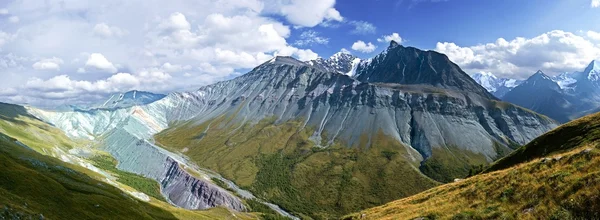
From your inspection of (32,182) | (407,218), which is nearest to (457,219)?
(407,218)

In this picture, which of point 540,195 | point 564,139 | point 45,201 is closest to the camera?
point 540,195

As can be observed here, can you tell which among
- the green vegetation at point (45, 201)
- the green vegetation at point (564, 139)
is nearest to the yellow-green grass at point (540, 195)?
the green vegetation at point (564, 139)

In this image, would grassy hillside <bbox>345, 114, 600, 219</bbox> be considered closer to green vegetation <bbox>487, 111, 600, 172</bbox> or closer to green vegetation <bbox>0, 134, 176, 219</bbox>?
green vegetation <bbox>487, 111, 600, 172</bbox>

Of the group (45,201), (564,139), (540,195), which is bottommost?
(45,201)

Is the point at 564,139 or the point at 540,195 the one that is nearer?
the point at 540,195

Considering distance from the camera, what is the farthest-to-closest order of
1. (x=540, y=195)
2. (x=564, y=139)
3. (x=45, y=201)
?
(x=45, y=201), (x=564, y=139), (x=540, y=195)

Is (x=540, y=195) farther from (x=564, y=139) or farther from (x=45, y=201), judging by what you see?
(x=45, y=201)

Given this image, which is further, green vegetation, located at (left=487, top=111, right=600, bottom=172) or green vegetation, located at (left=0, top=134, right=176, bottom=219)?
green vegetation, located at (left=487, top=111, right=600, bottom=172)

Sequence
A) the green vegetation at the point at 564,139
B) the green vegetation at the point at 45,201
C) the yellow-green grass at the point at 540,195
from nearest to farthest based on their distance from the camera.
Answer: the yellow-green grass at the point at 540,195
the green vegetation at the point at 45,201
the green vegetation at the point at 564,139

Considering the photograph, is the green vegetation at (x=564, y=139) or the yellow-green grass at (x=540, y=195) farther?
the green vegetation at (x=564, y=139)

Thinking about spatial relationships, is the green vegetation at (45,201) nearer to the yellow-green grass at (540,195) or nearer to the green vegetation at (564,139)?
the yellow-green grass at (540,195)

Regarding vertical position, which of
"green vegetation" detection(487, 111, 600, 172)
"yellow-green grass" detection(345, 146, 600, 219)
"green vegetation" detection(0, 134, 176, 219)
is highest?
"green vegetation" detection(487, 111, 600, 172)

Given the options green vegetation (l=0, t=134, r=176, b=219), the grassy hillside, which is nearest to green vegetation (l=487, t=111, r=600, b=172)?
the grassy hillside

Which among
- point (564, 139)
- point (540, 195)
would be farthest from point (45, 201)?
point (564, 139)
